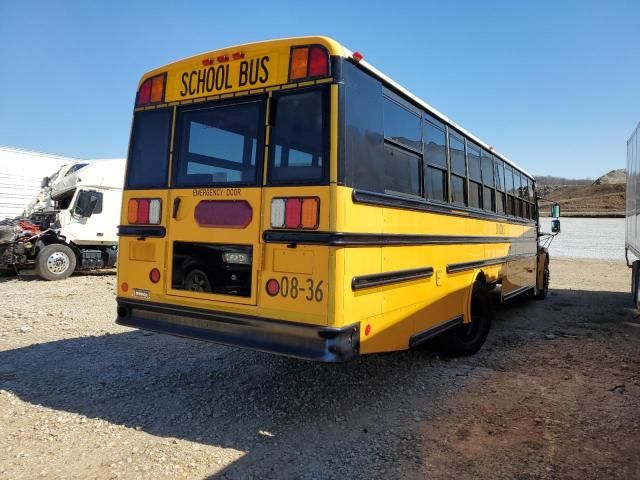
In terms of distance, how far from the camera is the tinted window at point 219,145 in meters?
3.28

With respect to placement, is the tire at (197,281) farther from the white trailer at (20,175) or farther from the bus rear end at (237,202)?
the white trailer at (20,175)

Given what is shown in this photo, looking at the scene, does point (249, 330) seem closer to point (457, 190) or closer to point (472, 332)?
point (457, 190)

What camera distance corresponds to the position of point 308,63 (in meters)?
3.04

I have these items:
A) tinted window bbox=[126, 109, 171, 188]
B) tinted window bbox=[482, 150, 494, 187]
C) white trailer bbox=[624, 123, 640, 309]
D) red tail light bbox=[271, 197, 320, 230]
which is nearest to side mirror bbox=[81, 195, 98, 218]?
tinted window bbox=[126, 109, 171, 188]

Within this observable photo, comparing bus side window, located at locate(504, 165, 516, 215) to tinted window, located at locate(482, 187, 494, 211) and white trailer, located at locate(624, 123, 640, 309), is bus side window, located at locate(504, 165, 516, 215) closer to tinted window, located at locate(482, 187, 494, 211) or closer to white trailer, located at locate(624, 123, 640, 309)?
tinted window, located at locate(482, 187, 494, 211)

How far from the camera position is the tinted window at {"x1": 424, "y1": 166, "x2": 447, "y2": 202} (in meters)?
→ 3.99

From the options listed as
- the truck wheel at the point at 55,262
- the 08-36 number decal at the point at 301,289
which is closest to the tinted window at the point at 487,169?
the 08-36 number decal at the point at 301,289

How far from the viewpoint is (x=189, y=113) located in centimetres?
359

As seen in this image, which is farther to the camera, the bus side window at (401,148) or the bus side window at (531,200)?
the bus side window at (531,200)

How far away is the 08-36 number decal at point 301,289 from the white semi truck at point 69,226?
31.5ft

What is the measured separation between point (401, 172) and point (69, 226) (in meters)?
10.1

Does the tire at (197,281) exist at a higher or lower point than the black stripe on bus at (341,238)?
lower

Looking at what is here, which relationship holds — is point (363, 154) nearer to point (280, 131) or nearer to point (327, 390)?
point (280, 131)

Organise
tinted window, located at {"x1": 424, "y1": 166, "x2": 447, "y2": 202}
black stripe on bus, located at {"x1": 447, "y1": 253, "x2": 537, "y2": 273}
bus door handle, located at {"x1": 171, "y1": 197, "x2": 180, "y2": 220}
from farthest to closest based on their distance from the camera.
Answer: black stripe on bus, located at {"x1": 447, "y1": 253, "x2": 537, "y2": 273}
tinted window, located at {"x1": 424, "y1": 166, "x2": 447, "y2": 202}
bus door handle, located at {"x1": 171, "y1": 197, "x2": 180, "y2": 220}
